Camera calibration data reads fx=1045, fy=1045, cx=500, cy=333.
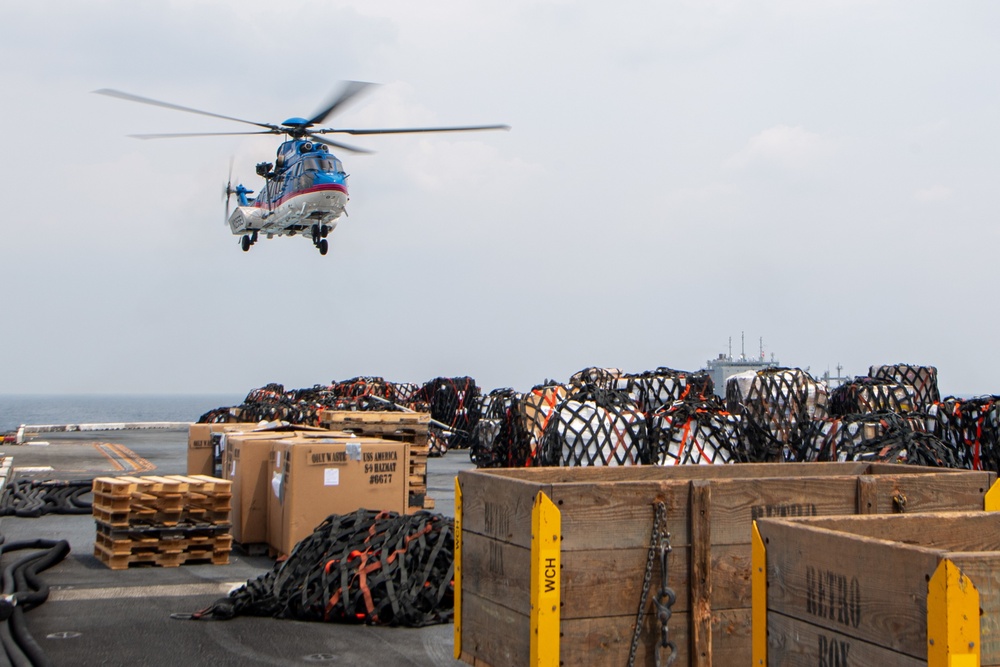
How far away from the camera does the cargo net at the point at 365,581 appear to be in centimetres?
1001

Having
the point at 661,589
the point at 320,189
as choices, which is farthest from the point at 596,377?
the point at 661,589

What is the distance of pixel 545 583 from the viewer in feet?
18.5

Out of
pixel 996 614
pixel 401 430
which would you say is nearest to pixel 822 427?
pixel 401 430

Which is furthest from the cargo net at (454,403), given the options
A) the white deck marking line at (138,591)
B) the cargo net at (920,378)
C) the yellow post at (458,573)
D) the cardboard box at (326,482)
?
the yellow post at (458,573)

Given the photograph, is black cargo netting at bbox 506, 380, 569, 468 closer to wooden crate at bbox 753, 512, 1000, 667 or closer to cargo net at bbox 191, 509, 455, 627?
cargo net at bbox 191, 509, 455, 627

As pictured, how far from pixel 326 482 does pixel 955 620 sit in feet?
33.8

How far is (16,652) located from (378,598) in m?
3.21

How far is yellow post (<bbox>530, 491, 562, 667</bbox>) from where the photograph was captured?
5602 millimetres

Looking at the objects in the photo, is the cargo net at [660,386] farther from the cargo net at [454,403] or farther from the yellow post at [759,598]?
the yellow post at [759,598]

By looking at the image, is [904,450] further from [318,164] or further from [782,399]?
[318,164]

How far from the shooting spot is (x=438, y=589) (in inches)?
402

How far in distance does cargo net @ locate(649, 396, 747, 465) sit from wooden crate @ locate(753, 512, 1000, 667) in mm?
10725

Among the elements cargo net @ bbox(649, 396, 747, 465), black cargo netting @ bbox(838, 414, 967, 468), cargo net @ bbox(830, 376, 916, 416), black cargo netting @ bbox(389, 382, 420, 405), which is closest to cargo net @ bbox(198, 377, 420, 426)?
black cargo netting @ bbox(389, 382, 420, 405)

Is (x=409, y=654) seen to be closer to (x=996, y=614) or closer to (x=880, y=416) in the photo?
(x=996, y=614)
